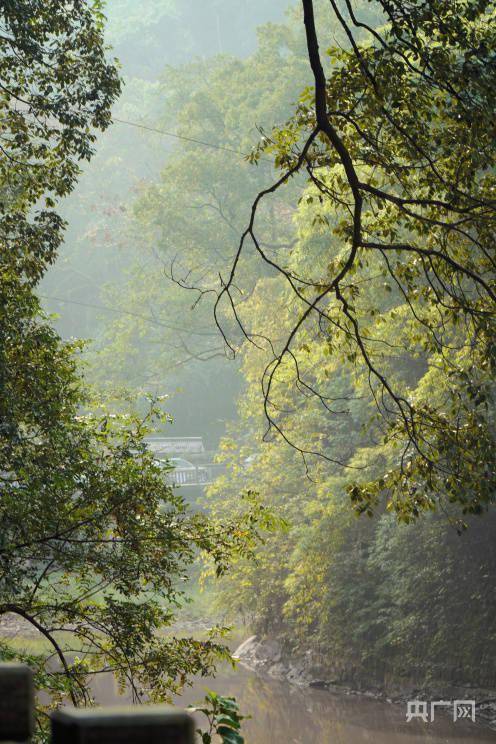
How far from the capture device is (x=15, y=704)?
0.94m

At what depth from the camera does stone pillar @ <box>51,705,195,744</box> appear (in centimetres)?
81

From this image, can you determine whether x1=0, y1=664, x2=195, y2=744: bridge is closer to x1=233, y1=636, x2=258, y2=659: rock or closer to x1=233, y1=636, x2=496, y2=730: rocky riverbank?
x1=233, y1=636, x2=496, y2=730: rocky riverbank

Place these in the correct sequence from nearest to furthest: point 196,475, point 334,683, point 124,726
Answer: point 124,726
point 334,683
point 196,475

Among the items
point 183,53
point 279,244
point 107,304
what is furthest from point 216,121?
point 183,53

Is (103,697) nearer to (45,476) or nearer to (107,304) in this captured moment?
(45,476)

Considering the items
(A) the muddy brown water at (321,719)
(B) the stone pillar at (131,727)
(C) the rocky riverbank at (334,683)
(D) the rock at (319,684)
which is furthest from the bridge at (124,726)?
(D) the rock at (319,684)

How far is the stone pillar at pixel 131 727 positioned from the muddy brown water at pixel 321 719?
11548 millimetres

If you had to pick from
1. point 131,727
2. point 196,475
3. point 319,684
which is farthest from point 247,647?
point 131,727

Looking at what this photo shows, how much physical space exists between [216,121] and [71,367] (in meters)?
18.2

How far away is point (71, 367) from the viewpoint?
6.77 m

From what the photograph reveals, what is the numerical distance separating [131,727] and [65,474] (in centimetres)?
544

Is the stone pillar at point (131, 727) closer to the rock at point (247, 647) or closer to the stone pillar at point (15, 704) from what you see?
the stone pillar at point (15, 704)

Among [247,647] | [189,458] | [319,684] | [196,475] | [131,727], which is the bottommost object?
[319,684]

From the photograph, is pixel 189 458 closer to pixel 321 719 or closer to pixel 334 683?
pixel 334 683
